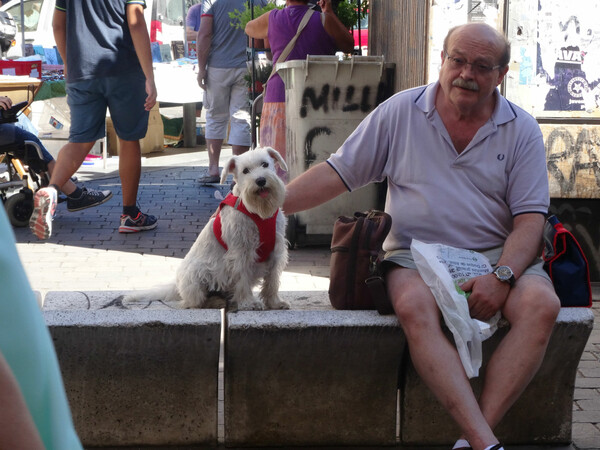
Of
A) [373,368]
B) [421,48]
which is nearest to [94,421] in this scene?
[373,368]

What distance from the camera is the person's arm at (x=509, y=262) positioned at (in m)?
3.56

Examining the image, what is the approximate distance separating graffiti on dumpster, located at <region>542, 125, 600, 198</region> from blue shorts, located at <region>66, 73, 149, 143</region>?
3.47 metres

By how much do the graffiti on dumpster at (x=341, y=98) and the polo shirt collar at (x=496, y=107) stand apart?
301cm

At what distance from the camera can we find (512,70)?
6.45m

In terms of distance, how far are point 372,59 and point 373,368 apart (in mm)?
3784

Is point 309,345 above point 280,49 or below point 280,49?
below

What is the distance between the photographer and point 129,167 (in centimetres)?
781

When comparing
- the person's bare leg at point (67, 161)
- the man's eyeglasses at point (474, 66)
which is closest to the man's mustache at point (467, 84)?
the man's eyeglasses at point (474, 66)

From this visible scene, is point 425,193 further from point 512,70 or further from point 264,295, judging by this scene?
point 512,70

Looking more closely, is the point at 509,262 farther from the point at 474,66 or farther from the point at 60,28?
the point at 60,28

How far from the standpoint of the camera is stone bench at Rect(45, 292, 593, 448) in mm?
3637

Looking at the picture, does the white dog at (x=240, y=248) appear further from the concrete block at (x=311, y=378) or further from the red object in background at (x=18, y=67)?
the red object in background at (x=18, y=67)

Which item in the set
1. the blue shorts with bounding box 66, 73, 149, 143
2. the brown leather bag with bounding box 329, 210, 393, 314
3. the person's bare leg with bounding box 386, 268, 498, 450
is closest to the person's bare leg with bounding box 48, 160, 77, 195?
the blue shorts with bounding box 66, 73, 149, 143

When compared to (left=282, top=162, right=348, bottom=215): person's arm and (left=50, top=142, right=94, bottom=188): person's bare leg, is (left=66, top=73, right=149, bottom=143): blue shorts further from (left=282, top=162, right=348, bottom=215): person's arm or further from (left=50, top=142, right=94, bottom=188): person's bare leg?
(left=282, top=162, right=348, bottom=215): person's arm
